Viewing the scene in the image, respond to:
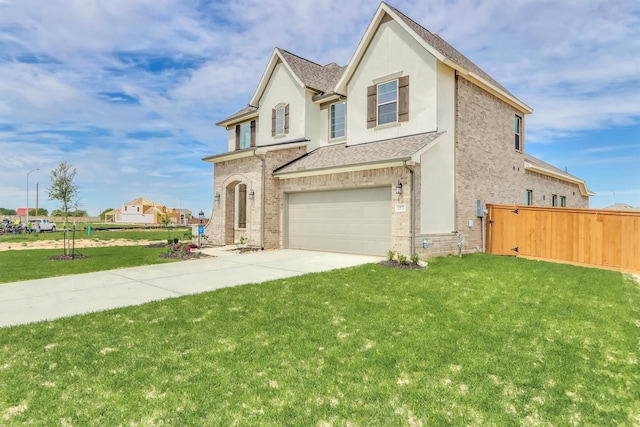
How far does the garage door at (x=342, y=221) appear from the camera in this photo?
12.4 m

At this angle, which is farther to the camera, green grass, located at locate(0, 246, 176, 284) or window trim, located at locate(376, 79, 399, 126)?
window trim, located at locate(376, 79, 399, 126)

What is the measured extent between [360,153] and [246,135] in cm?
982

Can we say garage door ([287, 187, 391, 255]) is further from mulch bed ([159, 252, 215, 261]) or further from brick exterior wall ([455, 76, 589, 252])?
mulch bed ([159, 252, 215, 261])

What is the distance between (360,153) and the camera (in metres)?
13.5

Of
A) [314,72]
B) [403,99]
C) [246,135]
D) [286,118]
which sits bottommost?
[403,99]

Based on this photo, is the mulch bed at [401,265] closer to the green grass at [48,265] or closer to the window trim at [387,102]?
the window trim at [387,102]

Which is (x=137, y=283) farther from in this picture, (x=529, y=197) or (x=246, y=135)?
(x=529, y=197)

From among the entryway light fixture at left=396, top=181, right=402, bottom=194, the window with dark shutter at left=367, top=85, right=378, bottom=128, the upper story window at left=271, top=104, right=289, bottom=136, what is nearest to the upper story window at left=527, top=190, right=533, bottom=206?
the window with dark shutter at left=367, top=85, right=378, bottom=128

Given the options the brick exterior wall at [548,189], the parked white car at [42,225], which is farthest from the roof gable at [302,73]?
the parked white car at [42,225]

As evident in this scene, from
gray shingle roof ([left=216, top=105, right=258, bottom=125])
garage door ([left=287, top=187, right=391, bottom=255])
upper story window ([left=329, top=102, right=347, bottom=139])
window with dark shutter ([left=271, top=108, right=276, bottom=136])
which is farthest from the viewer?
gray shingle roof ([left=216, top=105, right=258, bottom=125])

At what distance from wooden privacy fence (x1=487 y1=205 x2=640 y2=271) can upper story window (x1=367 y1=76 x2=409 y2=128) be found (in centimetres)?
540

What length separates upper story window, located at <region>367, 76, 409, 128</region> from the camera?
13344 millimetres

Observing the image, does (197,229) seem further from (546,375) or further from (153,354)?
(546,375)

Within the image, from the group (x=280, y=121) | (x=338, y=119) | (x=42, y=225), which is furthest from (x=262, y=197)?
(x=42, y=225)
